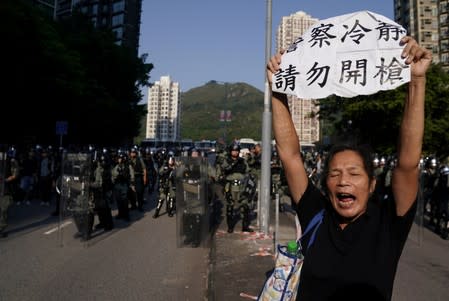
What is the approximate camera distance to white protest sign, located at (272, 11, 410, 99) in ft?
8.11

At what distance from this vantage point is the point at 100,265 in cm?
694

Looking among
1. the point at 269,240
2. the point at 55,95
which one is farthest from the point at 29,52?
the point at 269,240

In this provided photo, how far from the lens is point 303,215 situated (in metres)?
2.27

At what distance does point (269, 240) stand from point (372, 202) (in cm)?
639

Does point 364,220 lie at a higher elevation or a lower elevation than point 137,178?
higher

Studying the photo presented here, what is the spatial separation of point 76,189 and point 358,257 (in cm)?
736

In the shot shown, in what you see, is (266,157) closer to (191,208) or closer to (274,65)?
(191,208)

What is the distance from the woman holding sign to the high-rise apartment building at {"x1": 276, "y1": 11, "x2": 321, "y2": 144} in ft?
174

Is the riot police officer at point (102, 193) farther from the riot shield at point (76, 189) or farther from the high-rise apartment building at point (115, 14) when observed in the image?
the high-rise apartment building at point (115, 14)

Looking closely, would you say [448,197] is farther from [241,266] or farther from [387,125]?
[387,125]

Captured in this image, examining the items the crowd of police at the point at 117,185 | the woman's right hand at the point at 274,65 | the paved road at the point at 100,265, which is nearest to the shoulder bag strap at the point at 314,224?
the woman's right hand at the point at 274,65

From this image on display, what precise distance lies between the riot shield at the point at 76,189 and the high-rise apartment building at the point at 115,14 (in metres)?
70.7

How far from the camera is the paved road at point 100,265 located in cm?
557

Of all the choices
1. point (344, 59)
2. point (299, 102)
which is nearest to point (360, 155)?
point (344, 59)
